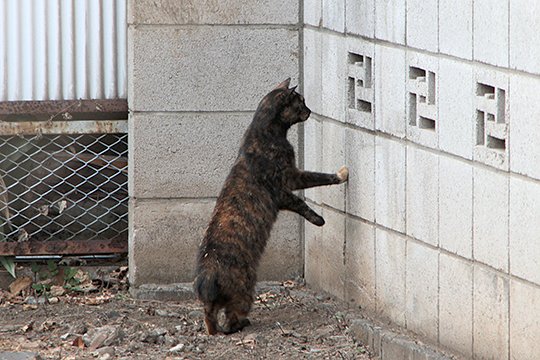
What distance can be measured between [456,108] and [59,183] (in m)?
3.24

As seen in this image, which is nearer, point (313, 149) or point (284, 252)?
point (313, 149)

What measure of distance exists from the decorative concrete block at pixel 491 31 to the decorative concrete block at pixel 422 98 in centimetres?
47

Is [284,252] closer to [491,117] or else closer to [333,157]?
[333,157]

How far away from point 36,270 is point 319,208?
6.47 ft

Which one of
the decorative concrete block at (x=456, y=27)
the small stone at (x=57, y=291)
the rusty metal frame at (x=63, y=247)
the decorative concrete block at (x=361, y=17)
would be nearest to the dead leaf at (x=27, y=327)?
the small stone at (x=57, y=291)

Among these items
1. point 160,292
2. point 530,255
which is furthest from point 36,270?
point 530,255

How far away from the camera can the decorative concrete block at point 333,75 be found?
689 cm

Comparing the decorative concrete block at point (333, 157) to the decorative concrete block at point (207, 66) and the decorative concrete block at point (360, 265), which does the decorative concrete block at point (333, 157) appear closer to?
the decorative concrete block at point (360, 265)

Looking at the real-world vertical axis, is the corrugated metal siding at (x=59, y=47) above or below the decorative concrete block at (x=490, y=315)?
above

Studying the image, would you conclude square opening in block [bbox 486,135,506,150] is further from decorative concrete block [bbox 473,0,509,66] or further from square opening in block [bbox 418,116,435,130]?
square opening in block [bbox 418,116,435,130]

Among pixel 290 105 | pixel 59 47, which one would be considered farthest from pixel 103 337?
pixel 59 47

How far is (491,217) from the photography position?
17.3 feet

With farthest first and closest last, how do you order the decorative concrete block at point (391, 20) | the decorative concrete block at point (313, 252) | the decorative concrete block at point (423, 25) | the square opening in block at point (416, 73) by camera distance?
the decorative concrete block at point (313, 252) → the decorative concrete block at point (391, 20) → the square opening in block at point (416, 73) → the decorative concrete block at point (423, 25)

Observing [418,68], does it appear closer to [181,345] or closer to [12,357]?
[181,345]
